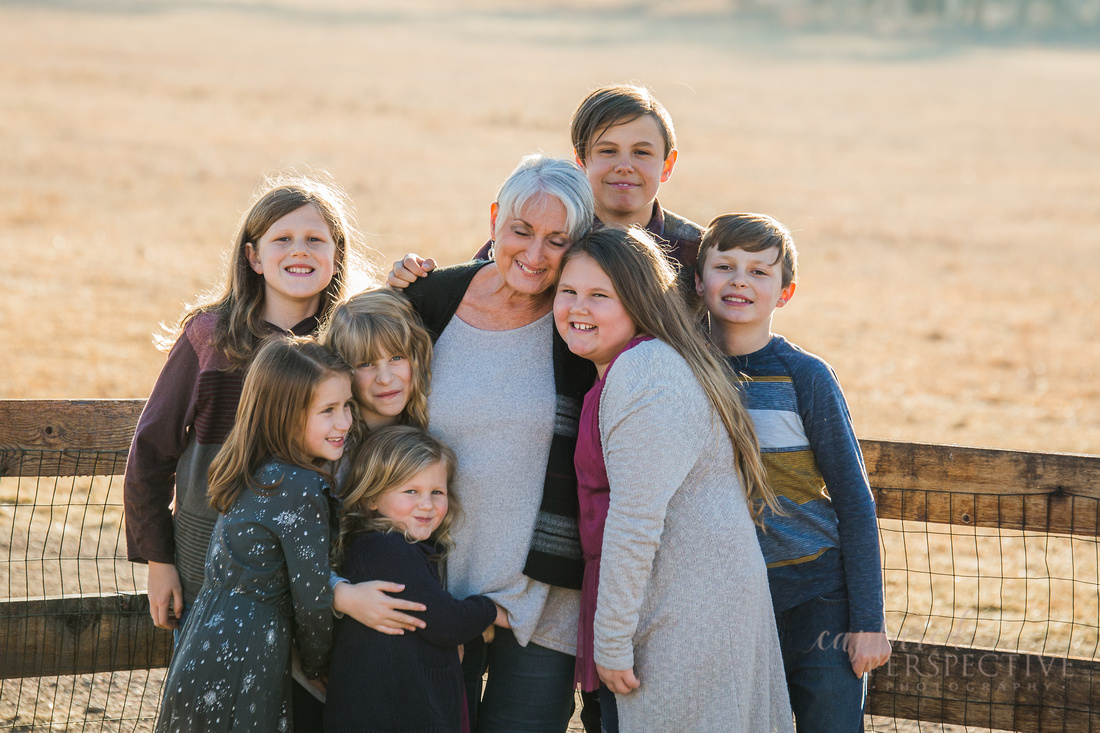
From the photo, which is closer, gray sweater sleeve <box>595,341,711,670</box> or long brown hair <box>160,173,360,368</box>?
gray sweater sleeve <box>595,341,711,670</box>

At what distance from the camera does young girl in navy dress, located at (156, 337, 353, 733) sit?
288cm

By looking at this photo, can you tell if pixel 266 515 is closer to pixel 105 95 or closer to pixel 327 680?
pixel 327 680

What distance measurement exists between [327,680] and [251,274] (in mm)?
1394

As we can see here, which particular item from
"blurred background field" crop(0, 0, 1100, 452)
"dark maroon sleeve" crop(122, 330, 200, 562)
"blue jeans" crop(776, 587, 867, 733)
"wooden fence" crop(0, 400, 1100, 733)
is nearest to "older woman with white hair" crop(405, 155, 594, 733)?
"blue jeans" crop(776, 587, 867, 733)

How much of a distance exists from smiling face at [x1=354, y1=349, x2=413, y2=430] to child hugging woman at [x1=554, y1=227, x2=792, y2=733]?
535 mm

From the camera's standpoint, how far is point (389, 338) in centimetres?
316

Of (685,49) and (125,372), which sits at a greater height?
(685,49)

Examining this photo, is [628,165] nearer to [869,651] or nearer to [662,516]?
[662,516]

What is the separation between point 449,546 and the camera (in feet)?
10.2

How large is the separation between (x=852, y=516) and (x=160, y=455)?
218cm

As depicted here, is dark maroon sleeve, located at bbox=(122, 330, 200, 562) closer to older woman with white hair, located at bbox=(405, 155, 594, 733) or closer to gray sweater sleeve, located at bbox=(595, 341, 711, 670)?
older woman with white hair, located at bbox=(405, 155, 594, 733)

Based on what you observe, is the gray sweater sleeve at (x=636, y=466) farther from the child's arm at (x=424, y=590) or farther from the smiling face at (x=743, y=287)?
the smiling face at (x=743, y=287)

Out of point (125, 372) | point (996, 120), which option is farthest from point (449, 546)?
point (996, 120)

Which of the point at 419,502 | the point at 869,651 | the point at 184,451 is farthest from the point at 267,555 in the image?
the point at 869,651
